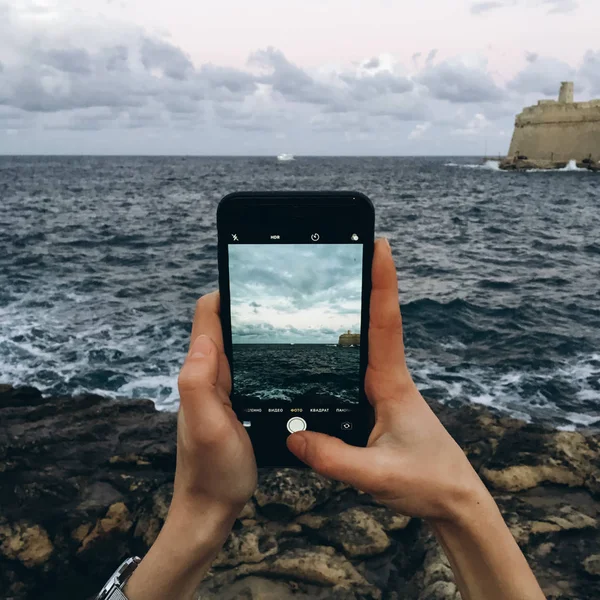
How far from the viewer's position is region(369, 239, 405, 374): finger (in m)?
2.27

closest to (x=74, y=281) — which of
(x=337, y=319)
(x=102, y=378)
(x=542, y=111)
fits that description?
(x=102, y=378)

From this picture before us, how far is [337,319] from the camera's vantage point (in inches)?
113

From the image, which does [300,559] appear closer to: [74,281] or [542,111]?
[74,281]

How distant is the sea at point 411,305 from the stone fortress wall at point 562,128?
1913 inches

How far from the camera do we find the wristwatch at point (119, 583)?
2168 millimetres

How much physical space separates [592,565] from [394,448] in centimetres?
405

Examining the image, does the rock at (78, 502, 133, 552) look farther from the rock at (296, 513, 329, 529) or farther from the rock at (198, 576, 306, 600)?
the rock at (296, 513, 329, 529)

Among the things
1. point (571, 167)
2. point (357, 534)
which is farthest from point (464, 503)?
point (571, 167)

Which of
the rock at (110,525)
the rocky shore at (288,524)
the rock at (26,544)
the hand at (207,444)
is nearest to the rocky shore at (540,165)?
the rocky shore at (288,524)

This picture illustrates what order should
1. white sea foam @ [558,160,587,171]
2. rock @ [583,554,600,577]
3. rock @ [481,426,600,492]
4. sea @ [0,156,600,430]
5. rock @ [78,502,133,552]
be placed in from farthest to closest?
white sea foam @ [558,160,587,171]
sea @ [0,156,600,430]
rock @ [481,426,600,492]
rock @ [78,502,133,552]
rock @ [583,554,600,577]

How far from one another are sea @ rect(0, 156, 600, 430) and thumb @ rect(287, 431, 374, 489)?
28.5ft

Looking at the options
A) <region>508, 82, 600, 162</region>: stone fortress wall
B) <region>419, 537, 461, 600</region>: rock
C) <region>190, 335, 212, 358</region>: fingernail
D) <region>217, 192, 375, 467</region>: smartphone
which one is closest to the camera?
<region>190, 335, 212, 358</region>: fingernail

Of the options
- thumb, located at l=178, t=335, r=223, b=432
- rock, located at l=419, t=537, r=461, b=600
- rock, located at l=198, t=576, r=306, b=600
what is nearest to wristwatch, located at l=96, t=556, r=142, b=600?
thumb, located at l=178, t=335, r=223, b=432

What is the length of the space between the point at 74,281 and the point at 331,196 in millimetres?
20246
